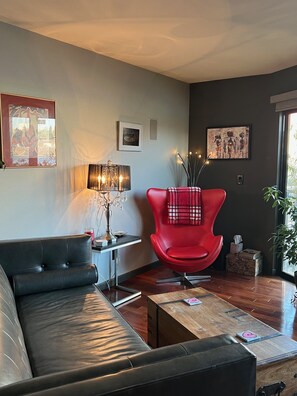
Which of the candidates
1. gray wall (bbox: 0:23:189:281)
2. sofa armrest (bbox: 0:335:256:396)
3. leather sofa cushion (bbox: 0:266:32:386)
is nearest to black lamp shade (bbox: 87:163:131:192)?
gray wall (bbox: 0:23:189:281)

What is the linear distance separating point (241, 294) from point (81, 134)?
2.30 meters

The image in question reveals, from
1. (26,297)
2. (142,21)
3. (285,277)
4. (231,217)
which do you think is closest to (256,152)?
(231,217)

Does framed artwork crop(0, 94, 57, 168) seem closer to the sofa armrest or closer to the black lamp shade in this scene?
the black lamp shade

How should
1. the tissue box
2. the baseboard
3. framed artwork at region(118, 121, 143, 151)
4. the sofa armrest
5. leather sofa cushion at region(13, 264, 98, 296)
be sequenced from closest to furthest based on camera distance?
the sofa armrest, leather sofa cushion at region(13, 264, 98, 296), the baseboard, framed artwork at region(118, 121, 143, 151), the tissue box

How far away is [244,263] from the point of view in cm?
→ 413

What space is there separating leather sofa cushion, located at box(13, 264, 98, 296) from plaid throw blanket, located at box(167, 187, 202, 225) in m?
1.61

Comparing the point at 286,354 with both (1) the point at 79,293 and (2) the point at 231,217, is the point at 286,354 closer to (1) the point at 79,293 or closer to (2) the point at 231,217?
Result: (1) the point at 79,293

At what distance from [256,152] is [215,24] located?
1.96m

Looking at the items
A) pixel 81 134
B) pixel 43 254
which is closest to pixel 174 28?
pixel 81 134

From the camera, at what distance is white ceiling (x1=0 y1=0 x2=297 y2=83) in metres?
2.33

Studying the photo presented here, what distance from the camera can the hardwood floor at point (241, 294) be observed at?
291 cm

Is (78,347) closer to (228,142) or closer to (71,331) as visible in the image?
(71,331)

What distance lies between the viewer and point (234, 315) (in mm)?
2080

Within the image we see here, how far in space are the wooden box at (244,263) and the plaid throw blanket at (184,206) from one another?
0.69m
